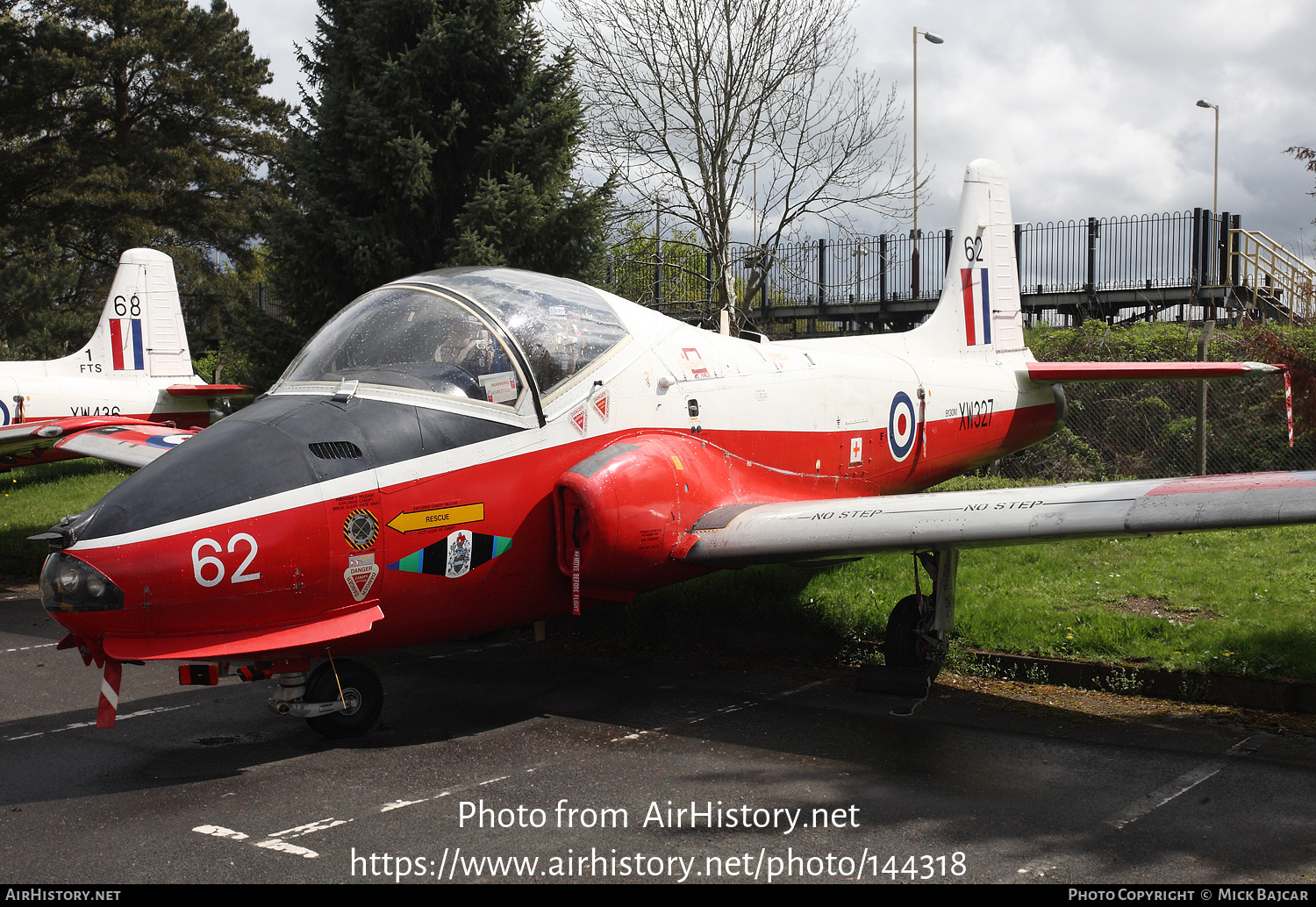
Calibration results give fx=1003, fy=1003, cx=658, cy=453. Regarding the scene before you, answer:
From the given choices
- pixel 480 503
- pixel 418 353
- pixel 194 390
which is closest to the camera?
pixel 480 503

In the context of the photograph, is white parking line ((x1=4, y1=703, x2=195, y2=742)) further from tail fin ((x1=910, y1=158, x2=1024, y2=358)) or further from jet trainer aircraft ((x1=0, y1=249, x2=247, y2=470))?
jet trainer aircraft ((x1=0, y1=249, x2=247, y2=470))

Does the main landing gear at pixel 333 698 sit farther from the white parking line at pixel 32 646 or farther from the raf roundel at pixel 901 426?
the raf roundel at pixel 901 426

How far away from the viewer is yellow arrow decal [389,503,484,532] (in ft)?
16.7

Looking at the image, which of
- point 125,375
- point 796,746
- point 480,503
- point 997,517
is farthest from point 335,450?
point 125,375

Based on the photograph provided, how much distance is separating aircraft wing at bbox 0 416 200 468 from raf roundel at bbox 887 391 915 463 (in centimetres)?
604

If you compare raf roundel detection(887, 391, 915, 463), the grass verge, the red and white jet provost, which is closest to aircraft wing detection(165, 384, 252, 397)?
the grass verge

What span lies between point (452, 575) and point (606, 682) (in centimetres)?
204

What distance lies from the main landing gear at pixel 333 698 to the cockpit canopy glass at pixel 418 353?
159 centimetres

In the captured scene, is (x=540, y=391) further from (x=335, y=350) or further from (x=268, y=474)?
(x=268, y=474)

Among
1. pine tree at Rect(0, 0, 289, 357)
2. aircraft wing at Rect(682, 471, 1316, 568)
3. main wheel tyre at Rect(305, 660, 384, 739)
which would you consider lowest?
main wheel tyre at Rect(305, 660, 384, 739)

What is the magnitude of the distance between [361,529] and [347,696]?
3.69 ft

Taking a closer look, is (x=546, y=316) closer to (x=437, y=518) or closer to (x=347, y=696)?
(x=437, y=518)

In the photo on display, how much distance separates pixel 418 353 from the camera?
18.2ft
